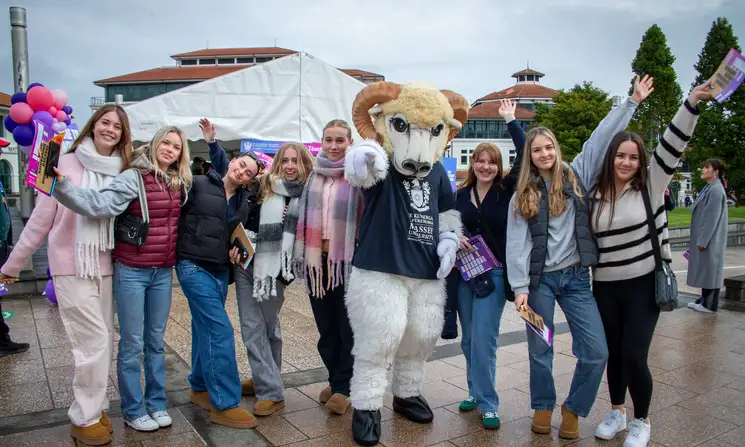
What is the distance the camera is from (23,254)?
3.30 m

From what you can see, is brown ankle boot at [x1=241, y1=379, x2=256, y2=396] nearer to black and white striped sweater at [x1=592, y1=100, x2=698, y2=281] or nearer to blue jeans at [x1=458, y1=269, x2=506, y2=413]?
blue jeans at [x1=458, y1=269, x2=506, y2=413]

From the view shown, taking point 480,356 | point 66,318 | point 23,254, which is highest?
point 23,254

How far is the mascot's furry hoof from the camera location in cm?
368

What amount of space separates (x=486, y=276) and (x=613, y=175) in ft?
3.19

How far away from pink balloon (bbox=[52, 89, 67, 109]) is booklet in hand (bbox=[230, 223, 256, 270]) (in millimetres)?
3362

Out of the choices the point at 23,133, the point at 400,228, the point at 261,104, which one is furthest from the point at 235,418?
the point at 261,104

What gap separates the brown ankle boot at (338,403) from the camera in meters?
3.80

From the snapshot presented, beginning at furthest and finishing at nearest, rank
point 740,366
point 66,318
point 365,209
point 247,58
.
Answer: point 247,58, point 740,366, point 365,209, point 66,318

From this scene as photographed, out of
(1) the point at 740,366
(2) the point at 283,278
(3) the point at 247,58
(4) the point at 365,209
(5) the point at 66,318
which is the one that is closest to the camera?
(5) the point at 66,318

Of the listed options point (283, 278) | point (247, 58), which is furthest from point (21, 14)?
point (247, 58)

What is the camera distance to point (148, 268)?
11.3ft

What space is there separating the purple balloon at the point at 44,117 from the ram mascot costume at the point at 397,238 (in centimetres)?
362

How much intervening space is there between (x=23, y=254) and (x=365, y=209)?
201 centimetres

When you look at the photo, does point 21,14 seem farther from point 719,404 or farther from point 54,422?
point 719,404
